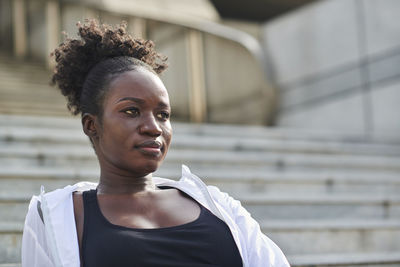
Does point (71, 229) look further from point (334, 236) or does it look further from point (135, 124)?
point (334, 236)

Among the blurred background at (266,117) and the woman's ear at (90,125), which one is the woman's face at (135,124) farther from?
the blurred background at (266,117)

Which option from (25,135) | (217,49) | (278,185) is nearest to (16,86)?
(217,49)

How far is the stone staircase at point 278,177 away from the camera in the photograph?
388 cm

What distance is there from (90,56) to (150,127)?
521 millimetres

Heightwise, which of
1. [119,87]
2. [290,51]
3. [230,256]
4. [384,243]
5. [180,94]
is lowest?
[384,243]

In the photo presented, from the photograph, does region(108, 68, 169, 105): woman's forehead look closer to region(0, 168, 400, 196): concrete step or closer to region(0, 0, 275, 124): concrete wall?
region(0, 168, 400, 196): concrete step

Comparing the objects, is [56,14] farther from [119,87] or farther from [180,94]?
[119,87]

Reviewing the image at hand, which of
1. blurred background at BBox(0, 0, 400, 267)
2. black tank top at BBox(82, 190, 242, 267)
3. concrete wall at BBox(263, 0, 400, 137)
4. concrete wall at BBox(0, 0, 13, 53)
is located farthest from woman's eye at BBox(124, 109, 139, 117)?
concrete wall at BBox(0, 0, 13, 53)

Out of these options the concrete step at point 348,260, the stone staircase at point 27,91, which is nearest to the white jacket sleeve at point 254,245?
the concrete step at point 348,260

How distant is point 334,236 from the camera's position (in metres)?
4.04

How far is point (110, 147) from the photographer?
2.37 m

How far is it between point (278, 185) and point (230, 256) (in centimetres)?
278

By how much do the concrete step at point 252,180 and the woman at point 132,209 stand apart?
156 centimetres

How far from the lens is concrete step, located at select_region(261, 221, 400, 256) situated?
3.88 meters
